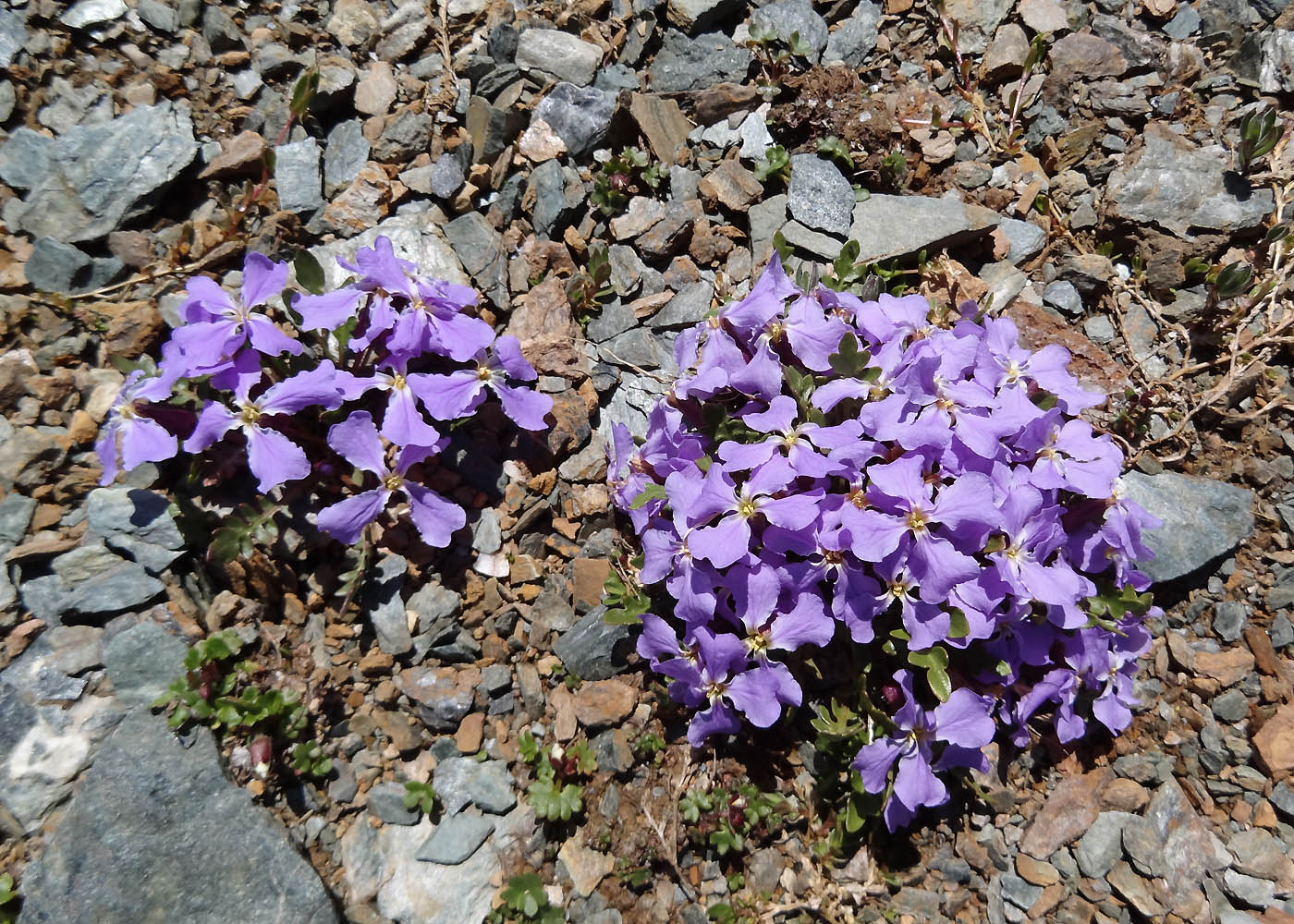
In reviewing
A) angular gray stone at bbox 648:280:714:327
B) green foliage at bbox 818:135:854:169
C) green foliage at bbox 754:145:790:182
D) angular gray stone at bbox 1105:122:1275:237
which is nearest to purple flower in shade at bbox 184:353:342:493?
angular gray stone at bbox 648:280:714:327

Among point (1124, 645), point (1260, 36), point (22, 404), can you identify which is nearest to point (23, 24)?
point (22, 404)

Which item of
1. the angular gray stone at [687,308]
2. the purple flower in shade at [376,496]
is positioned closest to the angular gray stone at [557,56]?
the angular gray stone at [687,308]

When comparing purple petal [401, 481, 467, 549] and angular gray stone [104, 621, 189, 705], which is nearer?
angular gray stone [104, 621, 189, 705]

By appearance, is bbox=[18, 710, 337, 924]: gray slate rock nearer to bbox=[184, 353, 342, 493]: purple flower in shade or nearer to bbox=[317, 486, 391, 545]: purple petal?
bbox=[317, 486, 391, 545]: purple petal

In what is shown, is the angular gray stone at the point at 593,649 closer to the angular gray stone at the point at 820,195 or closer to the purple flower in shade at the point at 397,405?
the purple flower in shade at the point at 397,405

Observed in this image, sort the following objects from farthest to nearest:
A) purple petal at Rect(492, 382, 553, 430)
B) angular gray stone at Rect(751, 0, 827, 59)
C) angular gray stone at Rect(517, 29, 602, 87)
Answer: angular gray stone at Rect(751, 0, 827, 59) < angular gray stone at Rect(517, 29, 602, 87) < purple petal at Rect(492, 382, 553, 430)

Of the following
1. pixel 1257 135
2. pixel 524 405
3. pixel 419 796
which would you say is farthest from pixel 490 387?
pixel 1257 135

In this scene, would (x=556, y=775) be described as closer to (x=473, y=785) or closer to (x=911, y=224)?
(x=473, y=785)

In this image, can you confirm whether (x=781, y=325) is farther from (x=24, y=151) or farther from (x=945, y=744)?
(x=24, y=151)
